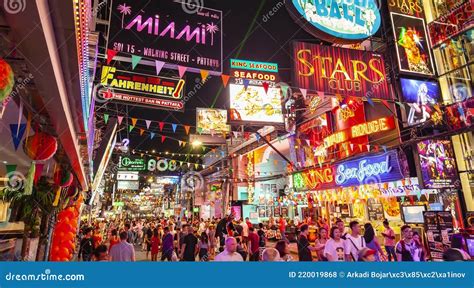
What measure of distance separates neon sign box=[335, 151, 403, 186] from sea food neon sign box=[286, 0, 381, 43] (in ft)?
19.8

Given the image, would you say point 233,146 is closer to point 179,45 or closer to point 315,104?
point 315,104

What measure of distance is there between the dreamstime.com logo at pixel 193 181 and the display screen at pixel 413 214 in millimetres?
28111

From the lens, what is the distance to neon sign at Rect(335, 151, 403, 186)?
13.9m

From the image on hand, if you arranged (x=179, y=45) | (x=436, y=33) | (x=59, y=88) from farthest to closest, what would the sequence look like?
(x=436, y=33)
(x=179, y=45)
(x=59, y=88)

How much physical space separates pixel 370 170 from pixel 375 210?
3421 millimetres

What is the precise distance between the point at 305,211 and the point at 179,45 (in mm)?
18644

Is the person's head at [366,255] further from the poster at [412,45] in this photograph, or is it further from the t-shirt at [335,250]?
the poster at [412,45]

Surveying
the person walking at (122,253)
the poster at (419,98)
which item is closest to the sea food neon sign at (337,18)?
the poster at (419,98)

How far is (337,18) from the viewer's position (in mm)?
10742

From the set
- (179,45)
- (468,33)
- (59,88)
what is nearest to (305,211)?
(468,33)

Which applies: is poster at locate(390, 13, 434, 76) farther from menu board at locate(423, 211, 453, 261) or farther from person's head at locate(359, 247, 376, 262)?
person's head at locate(359, 247, 376, 262)

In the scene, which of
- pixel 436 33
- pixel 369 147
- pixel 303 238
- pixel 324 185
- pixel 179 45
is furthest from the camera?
pixel 324 185

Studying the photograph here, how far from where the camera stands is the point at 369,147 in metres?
15.7
